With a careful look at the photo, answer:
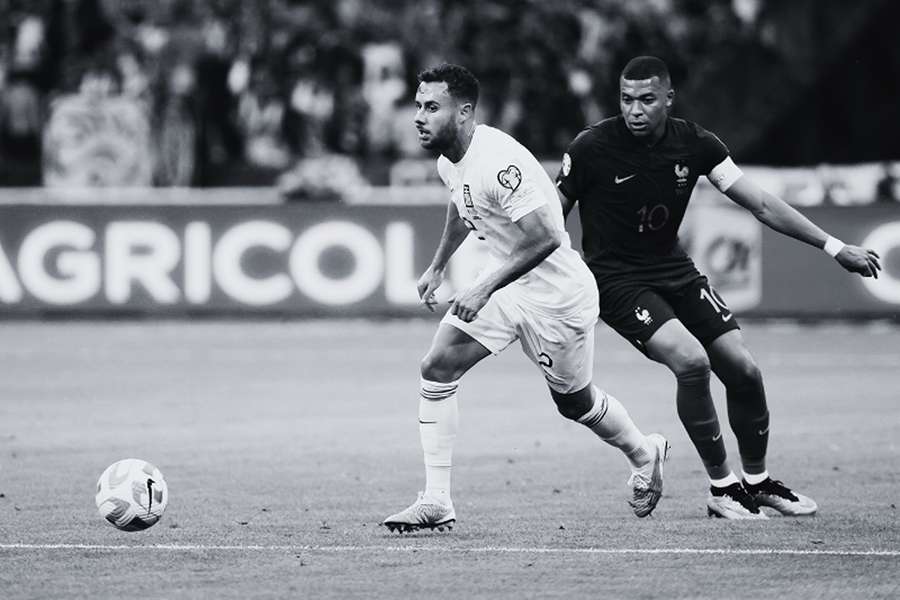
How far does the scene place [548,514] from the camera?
8.20m

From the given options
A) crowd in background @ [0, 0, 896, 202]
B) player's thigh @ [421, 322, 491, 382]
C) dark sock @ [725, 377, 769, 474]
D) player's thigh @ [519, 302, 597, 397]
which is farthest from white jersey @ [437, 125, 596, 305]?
crowd in background @ [0, 0, 896, 202]

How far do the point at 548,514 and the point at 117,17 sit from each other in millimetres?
17031

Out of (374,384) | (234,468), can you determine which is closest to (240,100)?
(374,384)

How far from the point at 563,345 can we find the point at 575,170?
0.93 meters

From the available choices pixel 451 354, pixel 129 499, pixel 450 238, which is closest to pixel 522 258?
pixel 451 354

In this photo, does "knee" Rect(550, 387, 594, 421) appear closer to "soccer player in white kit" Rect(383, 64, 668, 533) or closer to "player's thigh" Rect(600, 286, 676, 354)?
"soccer player in white kit" Rect(383, 64, 668, 533)

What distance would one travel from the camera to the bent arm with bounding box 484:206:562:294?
24.5 ft

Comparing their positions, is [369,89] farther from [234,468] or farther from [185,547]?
[185,547]

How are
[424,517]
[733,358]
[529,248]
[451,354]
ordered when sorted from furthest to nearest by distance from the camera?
[733,358]
[451,354]
[424,517]
[529,248]

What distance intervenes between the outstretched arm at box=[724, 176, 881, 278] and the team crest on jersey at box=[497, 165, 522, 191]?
50.4 inches

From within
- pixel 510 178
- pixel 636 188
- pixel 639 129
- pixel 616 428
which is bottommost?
pixel 616 428

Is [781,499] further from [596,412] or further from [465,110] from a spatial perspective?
[465,110]

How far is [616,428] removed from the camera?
8188 mm

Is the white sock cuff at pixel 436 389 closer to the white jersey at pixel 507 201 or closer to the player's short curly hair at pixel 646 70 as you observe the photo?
the white jersey at pixel 507 201
